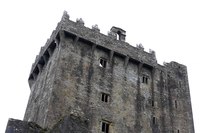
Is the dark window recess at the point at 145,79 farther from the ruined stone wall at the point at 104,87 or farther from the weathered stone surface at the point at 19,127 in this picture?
the weathered stone surface at the point at 19,127

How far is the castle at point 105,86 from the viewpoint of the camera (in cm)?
2648

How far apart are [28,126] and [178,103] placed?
2331cm

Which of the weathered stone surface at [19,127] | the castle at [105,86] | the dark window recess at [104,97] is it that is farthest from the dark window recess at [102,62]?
the weathered stone surface at [19,127]

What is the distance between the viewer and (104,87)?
28375 mm

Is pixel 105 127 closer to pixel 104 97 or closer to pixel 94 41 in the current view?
pixel 104 97

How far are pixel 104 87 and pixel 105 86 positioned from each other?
152 mm

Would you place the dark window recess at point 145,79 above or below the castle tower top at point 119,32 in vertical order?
below

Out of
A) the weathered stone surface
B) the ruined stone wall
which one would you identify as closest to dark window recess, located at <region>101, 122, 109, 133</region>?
the ruined stone wall

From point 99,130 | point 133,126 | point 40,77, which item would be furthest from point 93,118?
point 40,77

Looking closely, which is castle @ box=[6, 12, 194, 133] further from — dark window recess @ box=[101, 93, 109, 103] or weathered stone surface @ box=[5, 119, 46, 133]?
weathered stone surface @ box=[5, 119, 46, 133]

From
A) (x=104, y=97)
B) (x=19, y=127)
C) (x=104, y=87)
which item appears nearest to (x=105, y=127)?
(x=104, y=97)

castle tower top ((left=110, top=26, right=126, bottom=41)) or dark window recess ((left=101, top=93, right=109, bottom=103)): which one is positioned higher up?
castle tower top ((left=110, top=26, right=126, bottom=41))

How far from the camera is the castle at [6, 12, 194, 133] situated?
26484 mm

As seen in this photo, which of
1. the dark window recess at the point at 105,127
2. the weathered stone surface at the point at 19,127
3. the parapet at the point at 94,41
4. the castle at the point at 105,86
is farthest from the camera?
the parapet at the point at 94,41
